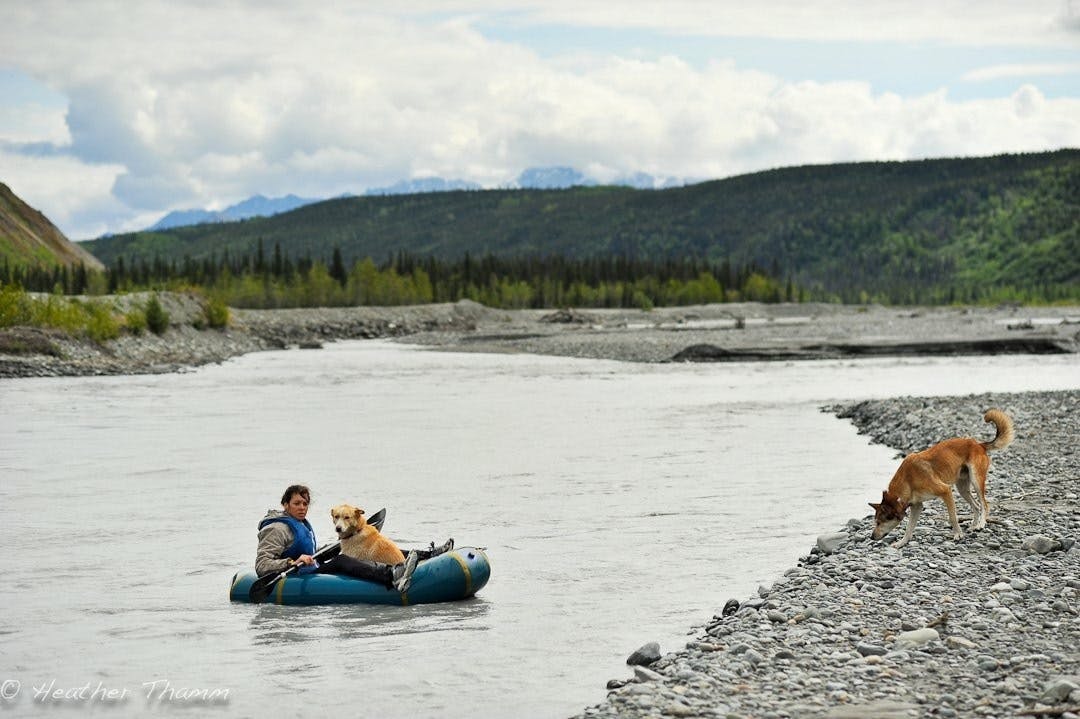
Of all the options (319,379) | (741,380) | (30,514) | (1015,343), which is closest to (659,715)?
(30,514)

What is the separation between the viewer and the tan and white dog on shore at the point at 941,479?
13.8m

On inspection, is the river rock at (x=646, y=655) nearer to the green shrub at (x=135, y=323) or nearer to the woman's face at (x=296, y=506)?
the woman's face at (x=296, y=506)

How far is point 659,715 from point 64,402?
118ft

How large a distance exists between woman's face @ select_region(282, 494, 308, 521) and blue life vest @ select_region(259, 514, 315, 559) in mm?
57

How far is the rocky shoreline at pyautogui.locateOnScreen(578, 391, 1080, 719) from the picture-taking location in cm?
898

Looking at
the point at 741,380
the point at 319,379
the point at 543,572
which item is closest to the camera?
the point at 543,572

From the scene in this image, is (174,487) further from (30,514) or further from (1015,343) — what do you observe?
(1015,343)

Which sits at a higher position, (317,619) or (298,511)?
(298,511)

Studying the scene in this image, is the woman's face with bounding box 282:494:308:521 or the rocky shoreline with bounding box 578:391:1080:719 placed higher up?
the woman's face with bounding box 282:494:308:521

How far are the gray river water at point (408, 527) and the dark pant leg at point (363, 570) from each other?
0.40 meters

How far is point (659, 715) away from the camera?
891 centimetres

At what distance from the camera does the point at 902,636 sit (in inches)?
417

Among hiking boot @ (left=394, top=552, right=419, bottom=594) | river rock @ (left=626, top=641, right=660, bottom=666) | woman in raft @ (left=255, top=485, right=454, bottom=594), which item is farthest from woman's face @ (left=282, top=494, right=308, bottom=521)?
river rock @ (left=626, top=641, right=660, bottom=666)

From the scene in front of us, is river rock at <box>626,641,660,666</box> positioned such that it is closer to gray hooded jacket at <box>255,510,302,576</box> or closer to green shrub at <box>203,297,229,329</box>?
gray hooded jacket at <box>255,510,302,576</box>
